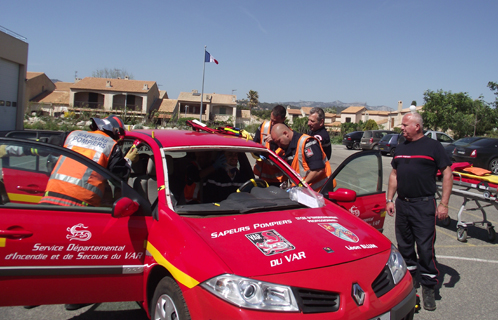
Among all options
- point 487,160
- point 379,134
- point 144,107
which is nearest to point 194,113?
point 144,107

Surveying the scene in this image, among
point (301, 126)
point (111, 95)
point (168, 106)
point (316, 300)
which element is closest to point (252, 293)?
point (316, 300)

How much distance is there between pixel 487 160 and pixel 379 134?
38.9 ft

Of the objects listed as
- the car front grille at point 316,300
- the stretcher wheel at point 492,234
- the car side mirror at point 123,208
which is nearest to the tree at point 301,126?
the stretcher wheel at point 492,234

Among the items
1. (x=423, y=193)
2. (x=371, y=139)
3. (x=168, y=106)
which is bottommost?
(x=423, y=193)

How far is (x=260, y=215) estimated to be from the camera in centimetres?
275

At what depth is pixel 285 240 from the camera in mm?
2391

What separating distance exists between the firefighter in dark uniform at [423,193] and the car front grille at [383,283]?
139 centimetres

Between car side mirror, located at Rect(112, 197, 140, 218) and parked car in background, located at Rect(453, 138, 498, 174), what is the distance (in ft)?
55.0

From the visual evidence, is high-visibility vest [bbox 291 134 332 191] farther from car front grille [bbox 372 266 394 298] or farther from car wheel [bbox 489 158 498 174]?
car wheel [bbox 489 158 498 174]

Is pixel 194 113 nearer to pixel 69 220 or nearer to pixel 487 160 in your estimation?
pixel 487 160

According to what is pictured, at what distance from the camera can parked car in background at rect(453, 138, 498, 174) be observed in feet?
52.2

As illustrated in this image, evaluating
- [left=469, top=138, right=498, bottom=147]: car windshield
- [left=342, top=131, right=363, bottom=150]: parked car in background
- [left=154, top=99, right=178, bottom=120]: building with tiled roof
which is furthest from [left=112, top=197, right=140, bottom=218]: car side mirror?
[left=154, top=99, right=178, bottom=120]: building with tiled roof

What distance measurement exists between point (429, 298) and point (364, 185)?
4.33ft

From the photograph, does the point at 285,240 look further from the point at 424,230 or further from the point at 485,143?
the point at 485,143
